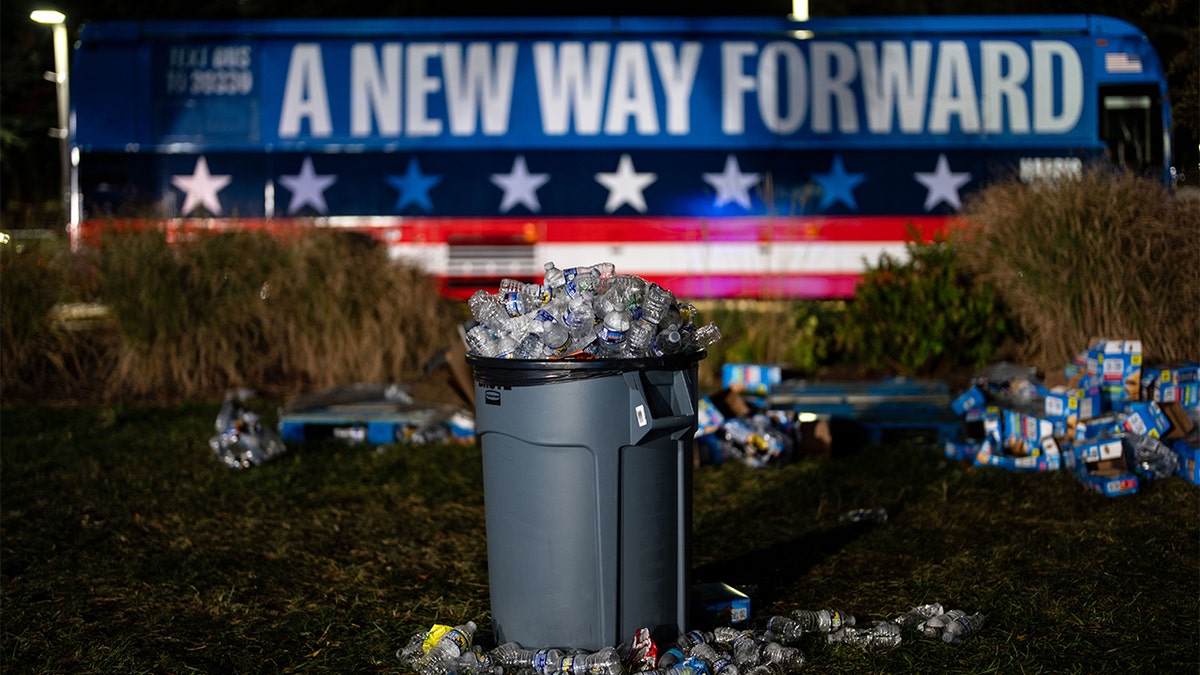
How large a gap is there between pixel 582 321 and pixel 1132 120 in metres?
9.73

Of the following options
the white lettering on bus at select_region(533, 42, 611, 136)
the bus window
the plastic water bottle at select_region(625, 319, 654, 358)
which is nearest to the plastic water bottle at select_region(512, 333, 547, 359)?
the plastic water bottle at select_region(625, 319, 654, 358)

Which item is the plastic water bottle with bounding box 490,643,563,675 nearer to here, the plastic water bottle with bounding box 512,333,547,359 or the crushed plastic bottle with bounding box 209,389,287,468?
the plastic water bottle with bounding box 512,333,547,359

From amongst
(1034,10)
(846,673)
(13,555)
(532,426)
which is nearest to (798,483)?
(846,673)

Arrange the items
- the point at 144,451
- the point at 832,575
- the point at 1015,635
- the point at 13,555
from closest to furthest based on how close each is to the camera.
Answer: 1. the point at 1015,635
2. the point at 832,575
3. the point at 13,555
4. the point at 144,451

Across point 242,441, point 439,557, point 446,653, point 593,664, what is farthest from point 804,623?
Answer: point 242,441

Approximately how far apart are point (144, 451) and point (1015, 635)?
555cm

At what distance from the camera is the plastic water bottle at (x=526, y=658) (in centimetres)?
366

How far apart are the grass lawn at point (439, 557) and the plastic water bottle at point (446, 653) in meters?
0.19

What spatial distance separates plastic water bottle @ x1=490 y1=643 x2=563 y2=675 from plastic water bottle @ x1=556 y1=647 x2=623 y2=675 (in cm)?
3

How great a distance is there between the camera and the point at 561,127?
38.0 feet

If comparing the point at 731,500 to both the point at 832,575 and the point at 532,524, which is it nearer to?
the point at 832,575

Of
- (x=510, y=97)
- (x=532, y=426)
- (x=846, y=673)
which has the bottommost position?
(x=846, y=673)

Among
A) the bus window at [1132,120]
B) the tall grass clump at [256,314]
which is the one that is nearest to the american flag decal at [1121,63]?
the bus window at [1132,120]

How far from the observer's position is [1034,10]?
Result: 1527cm
